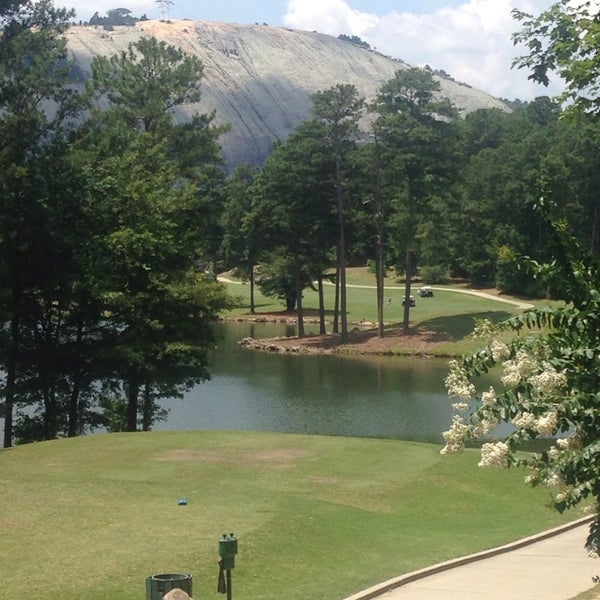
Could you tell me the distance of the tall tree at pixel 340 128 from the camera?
68.1 m

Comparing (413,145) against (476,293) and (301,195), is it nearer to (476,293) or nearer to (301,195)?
(301,195)

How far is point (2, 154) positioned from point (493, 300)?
56081mm

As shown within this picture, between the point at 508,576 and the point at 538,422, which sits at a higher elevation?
the point at 538,422

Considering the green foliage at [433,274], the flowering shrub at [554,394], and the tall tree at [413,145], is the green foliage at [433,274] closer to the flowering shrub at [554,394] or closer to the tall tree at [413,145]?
the tall tree at [413,145]

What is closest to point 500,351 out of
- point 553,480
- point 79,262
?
point 553,480

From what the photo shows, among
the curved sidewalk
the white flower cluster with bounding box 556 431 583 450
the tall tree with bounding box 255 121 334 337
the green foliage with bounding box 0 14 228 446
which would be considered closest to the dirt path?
the tall tree with bounding box 255 121 334 337

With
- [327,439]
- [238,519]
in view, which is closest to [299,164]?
[327,439]

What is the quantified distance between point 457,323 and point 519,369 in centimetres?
6250

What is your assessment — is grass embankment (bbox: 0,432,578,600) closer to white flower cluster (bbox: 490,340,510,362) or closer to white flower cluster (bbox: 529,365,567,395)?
white flower cluster (bbox: 490,340,510,362)

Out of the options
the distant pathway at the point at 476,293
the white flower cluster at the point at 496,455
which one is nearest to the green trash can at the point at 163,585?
the white flower cluster at the point at 496,455

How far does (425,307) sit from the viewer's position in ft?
270

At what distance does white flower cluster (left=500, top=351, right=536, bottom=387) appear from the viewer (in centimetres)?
988

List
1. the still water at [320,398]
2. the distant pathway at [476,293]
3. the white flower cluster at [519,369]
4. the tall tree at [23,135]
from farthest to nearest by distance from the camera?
the distant pathway at [476,293] < the still water at [320,398] < the tall tree at [23,135] < the white flower cluster at [519,369]

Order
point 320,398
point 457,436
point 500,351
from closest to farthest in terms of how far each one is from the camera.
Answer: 1. point 457,436
2. point 500,351
3. point 320,398
